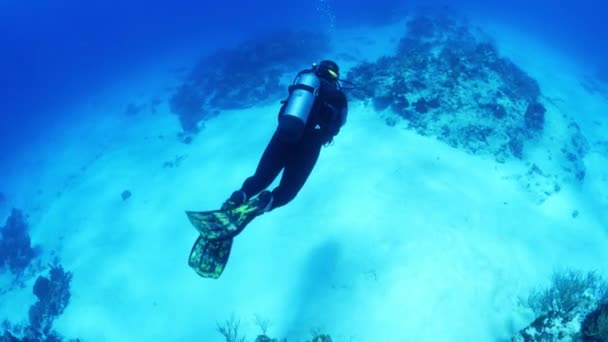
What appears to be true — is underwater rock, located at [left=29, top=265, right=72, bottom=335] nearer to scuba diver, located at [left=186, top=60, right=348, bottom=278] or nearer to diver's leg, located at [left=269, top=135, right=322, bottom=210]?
scuba diver, located at [left=186, top=60, right=348, bottom=278]

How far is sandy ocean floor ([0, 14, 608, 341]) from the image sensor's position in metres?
7.16

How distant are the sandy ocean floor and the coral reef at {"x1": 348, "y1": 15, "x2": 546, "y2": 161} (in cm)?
71

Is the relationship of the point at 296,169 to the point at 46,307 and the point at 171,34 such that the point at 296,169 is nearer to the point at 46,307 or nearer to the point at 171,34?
the point at 46,307

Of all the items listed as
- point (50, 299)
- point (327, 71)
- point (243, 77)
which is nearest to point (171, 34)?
point (243, 77)

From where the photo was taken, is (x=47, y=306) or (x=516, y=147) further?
(x=47, y=306)

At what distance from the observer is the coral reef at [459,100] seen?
1109cm

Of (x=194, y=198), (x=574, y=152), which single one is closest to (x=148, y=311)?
(x=194, y=198)

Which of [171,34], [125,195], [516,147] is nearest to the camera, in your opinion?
[516,147]

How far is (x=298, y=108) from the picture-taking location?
178 inches

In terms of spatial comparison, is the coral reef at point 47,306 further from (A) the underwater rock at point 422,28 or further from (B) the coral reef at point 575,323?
(A) the underwater rock at point 422,28

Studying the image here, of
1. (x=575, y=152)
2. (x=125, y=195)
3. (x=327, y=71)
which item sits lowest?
(x=125, y=195)

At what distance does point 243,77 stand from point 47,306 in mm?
14752

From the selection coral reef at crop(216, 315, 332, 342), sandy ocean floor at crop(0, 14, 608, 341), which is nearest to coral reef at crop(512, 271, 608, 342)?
sandy ocean floor at crop(0, 14, 608, 341)

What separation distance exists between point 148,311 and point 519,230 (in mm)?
9813
